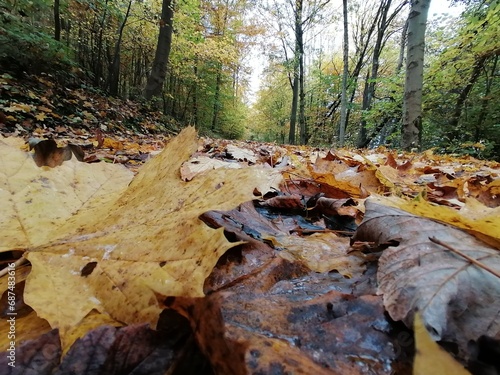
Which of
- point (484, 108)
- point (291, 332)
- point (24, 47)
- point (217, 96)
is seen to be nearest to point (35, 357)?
point (291, 332)

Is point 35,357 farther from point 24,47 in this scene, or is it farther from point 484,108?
point 484,108

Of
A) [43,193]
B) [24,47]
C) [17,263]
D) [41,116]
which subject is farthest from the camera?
[24,47]

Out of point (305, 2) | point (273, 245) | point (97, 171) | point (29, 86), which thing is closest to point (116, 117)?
point (29, 86)

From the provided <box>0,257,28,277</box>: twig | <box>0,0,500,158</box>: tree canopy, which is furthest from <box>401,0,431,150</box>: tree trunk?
<box>0,257,28,277</box>: twig

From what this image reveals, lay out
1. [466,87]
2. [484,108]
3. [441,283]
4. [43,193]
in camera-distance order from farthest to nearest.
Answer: [466,87] → [484,108] → [43,193] → [441,283]

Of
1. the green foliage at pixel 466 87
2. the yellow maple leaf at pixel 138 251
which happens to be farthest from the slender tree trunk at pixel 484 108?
the yellow maple leaf at pixel 138 251

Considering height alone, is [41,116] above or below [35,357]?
above

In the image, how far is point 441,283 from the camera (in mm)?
433

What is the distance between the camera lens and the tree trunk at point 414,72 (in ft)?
18.3

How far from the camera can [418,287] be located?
43 centimetres

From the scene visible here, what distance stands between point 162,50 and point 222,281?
10.6 metres

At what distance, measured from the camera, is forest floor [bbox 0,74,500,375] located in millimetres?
365

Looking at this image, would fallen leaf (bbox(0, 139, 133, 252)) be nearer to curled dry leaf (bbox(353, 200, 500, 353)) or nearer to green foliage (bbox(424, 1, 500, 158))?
curled dry leaf (bbox(353, 200, 500, 353))

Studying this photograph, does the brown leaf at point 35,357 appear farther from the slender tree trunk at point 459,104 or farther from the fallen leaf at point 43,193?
the slender tree trunk at point 459,104
